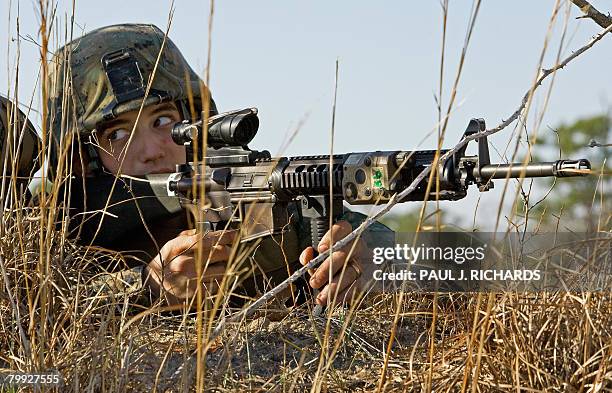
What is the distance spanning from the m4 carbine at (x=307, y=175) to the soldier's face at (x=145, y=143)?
456mm

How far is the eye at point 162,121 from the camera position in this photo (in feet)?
14.4

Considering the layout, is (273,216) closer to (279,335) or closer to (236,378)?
(279,335)

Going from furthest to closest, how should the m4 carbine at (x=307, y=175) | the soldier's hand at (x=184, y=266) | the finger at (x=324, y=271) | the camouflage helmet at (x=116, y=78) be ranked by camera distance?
1. the camouflage helmet at (x=116, y=78)
2. the soldier's hand at (x=184, y=266)
3. the finger at (x=324, y=271)
4. the m4 carbine at (x=307, y=175)

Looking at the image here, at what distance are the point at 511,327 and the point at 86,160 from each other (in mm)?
2762

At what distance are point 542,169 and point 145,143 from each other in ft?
6.91

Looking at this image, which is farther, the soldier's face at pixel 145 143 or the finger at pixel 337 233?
the soldier's face at pixel 145 143

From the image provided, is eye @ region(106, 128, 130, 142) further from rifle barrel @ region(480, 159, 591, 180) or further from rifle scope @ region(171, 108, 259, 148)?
rifle barrel @ region(480, 159, 591, 180)

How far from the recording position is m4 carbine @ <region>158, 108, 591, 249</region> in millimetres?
2887

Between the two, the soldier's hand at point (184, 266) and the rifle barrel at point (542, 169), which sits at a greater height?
the rifle barrel at point (542, 169)

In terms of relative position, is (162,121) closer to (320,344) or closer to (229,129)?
(229,129)

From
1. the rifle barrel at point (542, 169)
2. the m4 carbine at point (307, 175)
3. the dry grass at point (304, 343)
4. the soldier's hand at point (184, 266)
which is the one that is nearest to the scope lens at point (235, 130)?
the m4 carbine at point (307, 175)

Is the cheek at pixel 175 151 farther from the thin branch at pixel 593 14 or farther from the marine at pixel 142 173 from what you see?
the thin branch at pixel 593 14

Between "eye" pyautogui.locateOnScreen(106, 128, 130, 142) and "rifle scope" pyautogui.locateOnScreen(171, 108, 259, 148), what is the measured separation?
905mm

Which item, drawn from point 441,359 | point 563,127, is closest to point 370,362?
point 441,359
